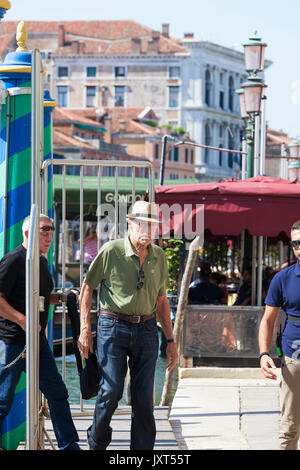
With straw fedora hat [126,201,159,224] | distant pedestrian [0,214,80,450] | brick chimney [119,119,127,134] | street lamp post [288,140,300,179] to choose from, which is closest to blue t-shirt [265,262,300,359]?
straw fedora hat [126,201,159,224]

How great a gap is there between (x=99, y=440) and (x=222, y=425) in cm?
278

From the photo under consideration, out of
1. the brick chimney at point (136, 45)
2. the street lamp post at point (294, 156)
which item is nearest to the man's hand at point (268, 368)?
the street lamp post at point (294, 156)

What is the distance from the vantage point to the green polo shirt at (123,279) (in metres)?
6.41

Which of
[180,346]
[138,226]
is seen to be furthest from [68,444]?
[180,346]

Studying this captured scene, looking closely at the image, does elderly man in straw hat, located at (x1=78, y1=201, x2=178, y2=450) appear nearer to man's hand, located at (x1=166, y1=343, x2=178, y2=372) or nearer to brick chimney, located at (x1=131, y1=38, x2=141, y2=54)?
man's hand, located at (x1=166, y1=343, x2=178, y2=372)

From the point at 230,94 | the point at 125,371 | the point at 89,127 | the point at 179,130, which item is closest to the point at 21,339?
the point at 125,371

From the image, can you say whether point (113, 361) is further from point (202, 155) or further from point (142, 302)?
point (202, 155)

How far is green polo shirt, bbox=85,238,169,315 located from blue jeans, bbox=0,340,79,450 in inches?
20.9

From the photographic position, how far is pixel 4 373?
22.0 feet

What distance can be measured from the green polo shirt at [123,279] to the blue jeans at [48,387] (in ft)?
1.74

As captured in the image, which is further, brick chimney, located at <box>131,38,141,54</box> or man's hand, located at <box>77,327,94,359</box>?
brick chimney, located at <box>131,38,141,54</box>

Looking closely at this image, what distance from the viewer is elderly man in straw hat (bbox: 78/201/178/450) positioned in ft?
21.0

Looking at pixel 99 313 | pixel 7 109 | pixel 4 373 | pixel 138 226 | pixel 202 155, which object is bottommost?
pixel 202 155

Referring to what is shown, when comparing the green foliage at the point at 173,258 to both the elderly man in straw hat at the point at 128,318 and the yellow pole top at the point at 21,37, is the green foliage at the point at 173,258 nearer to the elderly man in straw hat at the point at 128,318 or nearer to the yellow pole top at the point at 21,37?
the yellow pole top at the point at 21,37
